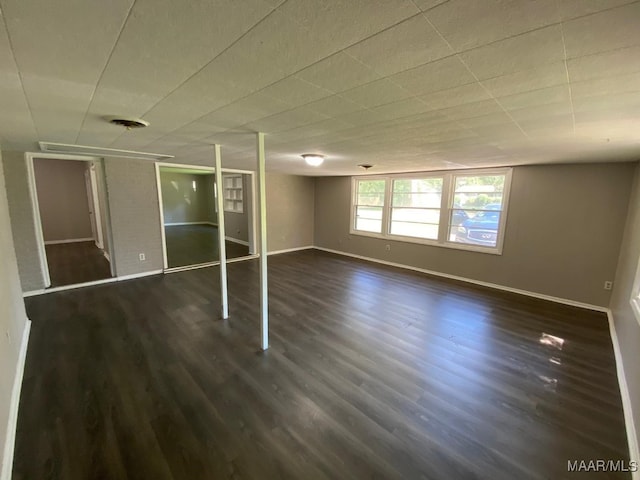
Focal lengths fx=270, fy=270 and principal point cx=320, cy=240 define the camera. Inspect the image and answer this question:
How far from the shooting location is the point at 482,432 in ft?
6.37

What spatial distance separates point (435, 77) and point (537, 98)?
729 millimetres

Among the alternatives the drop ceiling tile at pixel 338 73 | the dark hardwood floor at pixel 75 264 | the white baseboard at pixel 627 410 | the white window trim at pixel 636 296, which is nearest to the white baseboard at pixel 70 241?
the dark hardwood floor at pixel 75 264

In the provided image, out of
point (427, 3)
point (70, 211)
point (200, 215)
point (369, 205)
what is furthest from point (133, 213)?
point (200, 215)

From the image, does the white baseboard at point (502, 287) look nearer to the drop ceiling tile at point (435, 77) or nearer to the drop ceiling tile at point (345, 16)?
the drop ceiling tile at point (435, 77)

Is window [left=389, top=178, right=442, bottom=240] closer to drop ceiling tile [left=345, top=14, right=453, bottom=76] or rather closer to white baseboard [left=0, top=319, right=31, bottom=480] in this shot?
drop ceiling tile [left=345, top=14, right=453, bottom=76]

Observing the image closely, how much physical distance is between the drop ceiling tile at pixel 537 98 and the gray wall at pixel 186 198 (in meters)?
11.9

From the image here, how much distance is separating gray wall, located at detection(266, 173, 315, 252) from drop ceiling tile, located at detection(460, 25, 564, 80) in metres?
6.32

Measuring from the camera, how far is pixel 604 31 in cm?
93

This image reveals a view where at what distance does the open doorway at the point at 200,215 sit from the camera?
6.66 m

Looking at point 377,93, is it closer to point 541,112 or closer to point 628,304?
point 541,112

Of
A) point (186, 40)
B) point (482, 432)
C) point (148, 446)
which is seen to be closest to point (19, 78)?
point (186, 40)

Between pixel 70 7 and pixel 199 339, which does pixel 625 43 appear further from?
pixel 199 339

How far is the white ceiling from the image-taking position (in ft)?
2.91

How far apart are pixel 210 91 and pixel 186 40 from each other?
562mm
